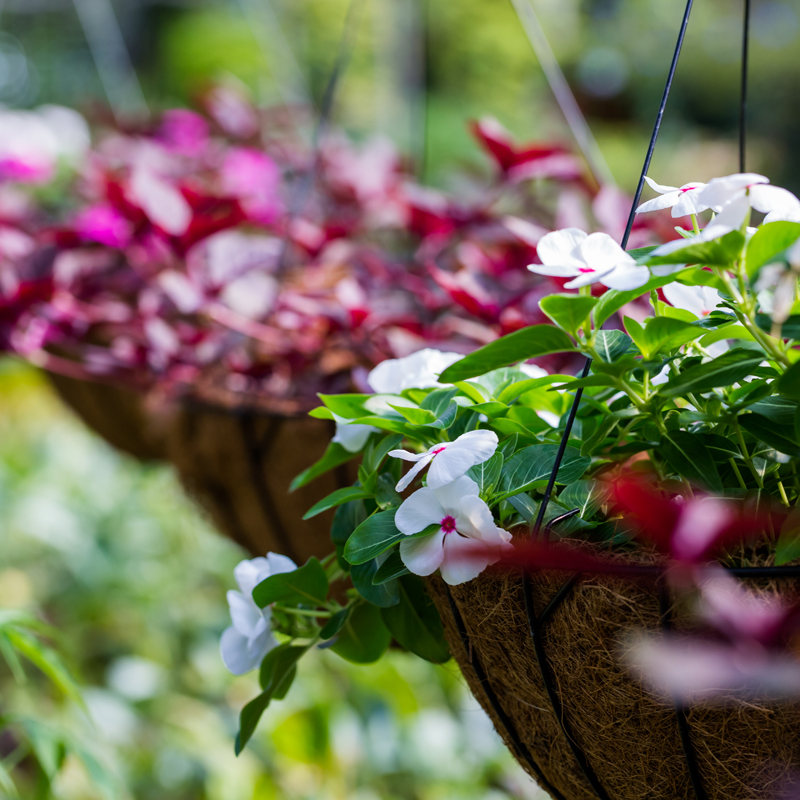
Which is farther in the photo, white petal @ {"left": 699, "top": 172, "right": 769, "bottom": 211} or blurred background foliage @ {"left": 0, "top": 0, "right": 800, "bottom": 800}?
blurred background foliage @ {"left": 0, "top": 0, "right": 800, "bottom": 800}

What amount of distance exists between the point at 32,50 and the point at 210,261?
682 centimetres

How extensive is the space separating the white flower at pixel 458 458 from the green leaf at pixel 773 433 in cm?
10

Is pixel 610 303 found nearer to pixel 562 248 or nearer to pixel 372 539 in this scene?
pixel 562 248

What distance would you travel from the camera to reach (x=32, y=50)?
6348mm

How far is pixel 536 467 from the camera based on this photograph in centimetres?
31

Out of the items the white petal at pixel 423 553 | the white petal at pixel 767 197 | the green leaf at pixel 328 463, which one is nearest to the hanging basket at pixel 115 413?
the green leaf at pixel 328 463

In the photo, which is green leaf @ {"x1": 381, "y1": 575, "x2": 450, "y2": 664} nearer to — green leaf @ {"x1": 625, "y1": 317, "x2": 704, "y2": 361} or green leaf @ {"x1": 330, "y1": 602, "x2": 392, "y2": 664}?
green leaf @ {"x1": 330, "y1": 602, "x2": 392, "y2": 664}

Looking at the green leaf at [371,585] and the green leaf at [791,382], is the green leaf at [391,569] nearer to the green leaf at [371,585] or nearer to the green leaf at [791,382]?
the green leaf at [371,585]

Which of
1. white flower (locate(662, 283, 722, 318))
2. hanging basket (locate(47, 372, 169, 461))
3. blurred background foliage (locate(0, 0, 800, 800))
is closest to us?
white flower (locate(662, 283, 722, 318))

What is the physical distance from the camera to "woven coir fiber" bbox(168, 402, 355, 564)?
578mm

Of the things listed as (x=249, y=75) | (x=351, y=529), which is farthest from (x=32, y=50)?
(x=351, y=529)

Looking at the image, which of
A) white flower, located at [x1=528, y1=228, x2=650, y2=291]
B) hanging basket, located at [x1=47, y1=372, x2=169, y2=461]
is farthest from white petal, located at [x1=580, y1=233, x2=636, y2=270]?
hanging basket, located at [x1=47, y1=372, x2=169, y2=461]

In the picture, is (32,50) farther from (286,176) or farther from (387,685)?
(387,685)

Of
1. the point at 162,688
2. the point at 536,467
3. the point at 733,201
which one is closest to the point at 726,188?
the point at 733,201
